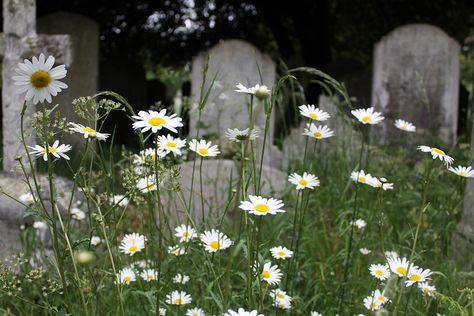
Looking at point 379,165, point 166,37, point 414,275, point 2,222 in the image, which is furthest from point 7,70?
point 166,37

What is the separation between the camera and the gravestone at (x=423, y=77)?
19.1 ft

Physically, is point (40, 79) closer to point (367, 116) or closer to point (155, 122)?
point (155, 122)

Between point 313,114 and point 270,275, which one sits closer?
point 270,275

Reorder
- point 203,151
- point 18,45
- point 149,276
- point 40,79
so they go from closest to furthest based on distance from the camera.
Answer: point 40,79 < point 203,151 < point 149,276 < point 18,45

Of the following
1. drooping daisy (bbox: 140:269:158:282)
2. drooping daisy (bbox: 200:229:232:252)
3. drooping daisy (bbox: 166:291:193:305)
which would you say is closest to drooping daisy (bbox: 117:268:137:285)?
drooping daisy (bbox: 140:269:158:282)

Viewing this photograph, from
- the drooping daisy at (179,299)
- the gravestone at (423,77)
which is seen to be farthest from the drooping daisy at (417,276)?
the gravestone at (423,77)

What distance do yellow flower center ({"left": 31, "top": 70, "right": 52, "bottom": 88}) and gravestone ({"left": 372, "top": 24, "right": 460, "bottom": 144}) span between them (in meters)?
4.97

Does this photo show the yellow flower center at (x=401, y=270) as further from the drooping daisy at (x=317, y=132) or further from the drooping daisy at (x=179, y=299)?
the drooping daisy at (x=179, y=299)

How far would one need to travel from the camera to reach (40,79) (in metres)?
1.12

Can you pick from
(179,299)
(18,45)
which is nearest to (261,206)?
(179,299)

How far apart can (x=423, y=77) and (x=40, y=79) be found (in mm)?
5206

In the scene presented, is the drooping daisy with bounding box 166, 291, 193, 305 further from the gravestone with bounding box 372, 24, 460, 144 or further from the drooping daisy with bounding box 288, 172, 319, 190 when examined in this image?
the gravestone with bounding box 372, 24, 460, 144

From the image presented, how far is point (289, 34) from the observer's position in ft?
36.7

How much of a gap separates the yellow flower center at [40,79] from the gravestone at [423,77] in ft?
16.3
